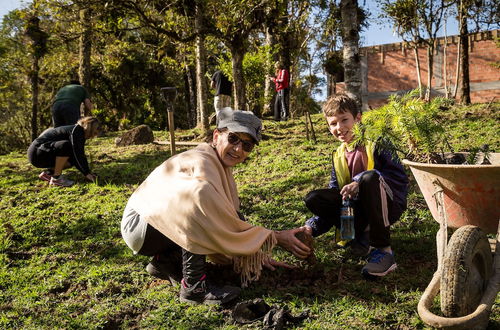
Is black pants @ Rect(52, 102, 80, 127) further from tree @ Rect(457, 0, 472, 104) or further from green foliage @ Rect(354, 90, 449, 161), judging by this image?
tree @ Rect(457, 0, 472, 104)

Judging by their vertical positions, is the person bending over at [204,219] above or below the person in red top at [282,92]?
below

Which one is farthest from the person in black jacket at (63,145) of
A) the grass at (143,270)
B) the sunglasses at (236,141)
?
the sunglasses at (236,141)

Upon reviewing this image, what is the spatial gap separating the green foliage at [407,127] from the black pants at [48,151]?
5521 mm

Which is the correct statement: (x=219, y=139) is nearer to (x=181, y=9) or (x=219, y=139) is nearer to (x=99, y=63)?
(x=181, y=9)

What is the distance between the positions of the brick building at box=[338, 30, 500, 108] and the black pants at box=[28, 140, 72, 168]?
1739 centimetres

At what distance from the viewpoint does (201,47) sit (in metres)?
11.1

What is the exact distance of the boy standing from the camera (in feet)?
10.2

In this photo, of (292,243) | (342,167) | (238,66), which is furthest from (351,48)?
(292,243)

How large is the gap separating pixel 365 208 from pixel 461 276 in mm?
1102

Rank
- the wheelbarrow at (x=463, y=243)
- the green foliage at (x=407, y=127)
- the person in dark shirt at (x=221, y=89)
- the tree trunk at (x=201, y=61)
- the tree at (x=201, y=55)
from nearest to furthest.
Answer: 1. the wheelbarrow at (x=463, y=243)
2. the green foliage at (x=407, y=127)
3. the tree at (x=201, y=55)
4. the tree trunk at (x=201, y=61)
5. the person in dark shirt at (x=221, y=89)

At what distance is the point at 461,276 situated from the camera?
6.91 ft

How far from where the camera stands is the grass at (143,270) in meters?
2.83

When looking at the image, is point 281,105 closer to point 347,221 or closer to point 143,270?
point 143,270

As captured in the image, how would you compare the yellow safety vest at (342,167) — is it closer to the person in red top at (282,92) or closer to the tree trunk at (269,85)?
the person in red top at (282,92)
